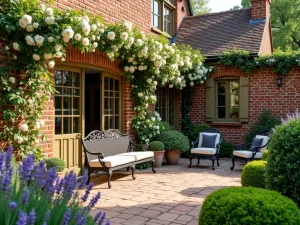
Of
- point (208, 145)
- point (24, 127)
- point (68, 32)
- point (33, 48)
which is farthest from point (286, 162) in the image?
point (208, 145)

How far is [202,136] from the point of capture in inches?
387

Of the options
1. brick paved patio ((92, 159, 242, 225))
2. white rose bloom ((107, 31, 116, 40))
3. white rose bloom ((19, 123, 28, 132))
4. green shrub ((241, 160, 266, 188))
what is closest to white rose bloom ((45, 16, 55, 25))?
white rose bloom ((107, 31, 116, 40))

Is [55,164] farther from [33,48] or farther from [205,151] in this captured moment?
[205,151]

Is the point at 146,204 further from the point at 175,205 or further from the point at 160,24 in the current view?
the point at 160,24

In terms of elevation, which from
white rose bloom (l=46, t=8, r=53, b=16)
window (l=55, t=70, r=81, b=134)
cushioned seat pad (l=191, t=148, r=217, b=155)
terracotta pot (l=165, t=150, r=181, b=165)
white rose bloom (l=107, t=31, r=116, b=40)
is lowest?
terracotta pot (l=165, t=150, r=181, b=165)

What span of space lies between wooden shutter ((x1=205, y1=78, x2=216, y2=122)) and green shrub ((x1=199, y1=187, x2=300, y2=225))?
8.02 meters

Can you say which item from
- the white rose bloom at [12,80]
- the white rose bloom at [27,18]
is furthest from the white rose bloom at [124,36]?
the white rose bloom at [12,80]

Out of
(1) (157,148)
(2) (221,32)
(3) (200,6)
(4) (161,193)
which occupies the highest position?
(3) (200,6)

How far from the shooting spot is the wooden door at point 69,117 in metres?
6.52

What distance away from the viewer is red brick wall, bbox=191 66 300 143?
10.2 m

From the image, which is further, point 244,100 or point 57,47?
point 244,100

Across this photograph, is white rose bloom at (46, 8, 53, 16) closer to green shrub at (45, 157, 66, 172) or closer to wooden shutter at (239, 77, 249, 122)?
green shrub at (45, 157, 66, 172)

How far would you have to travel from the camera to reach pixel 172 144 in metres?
9.12

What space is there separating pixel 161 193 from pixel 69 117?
253 cm
